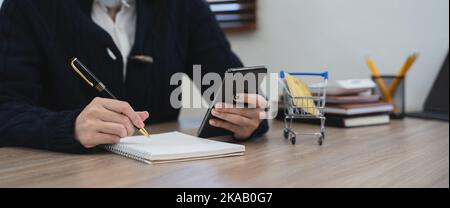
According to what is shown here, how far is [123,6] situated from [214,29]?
31cm

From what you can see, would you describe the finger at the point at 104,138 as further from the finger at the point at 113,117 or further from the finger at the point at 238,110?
the finger at the point at 238,110

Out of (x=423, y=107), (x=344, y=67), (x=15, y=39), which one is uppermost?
(x=15, y=39)

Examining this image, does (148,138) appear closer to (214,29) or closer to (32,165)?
(32,165)

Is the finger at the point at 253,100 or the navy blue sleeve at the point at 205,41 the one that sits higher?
the navy blue sleeve at the point at 205,41

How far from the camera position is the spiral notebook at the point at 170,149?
0.94 meters

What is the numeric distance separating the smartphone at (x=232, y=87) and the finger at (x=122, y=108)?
17cm

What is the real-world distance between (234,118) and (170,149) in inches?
9.1

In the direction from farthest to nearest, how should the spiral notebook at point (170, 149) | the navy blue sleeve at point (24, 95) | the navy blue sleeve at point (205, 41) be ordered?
the navy blue sleeve at point (205, 41) < the navy blue sleeve at point (24, 95) < the spiral notebook at point (170, 149)

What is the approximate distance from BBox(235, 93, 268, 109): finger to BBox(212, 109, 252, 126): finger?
4 centimetres

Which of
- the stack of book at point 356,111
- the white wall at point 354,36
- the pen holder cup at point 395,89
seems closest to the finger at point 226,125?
the stack of book at point 356,111

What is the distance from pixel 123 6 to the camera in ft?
5.14
